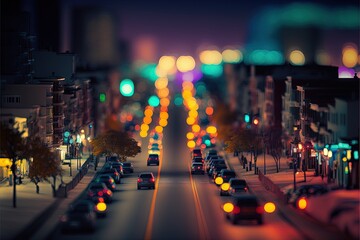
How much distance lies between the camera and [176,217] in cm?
7856

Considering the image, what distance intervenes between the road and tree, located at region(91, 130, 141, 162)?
1695cm

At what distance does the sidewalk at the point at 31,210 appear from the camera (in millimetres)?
69688

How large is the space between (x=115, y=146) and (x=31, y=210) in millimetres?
53603

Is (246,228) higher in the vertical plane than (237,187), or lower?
lower

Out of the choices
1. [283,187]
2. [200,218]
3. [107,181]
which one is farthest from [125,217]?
[283,187]

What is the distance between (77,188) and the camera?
104438 millimetres

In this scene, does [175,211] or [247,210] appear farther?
[175,211]

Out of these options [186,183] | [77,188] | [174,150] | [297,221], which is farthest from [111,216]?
[174,150]

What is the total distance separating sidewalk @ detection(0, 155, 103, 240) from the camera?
6969 centimetres

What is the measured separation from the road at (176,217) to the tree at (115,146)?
55.6 ft

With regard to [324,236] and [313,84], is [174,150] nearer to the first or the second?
[313,84]

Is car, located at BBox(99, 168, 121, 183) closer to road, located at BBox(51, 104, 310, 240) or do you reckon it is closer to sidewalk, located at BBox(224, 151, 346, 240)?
road, located at BBox(51, 104, 310, 240)

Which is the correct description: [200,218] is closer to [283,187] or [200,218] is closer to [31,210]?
[31,210]

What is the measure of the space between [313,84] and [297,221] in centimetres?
7651
